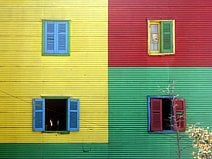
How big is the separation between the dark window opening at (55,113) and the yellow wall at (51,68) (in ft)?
1.01

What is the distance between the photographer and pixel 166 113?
18.1m

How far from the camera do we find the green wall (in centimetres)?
1769

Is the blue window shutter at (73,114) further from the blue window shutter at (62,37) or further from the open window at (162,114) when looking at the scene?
the open window at (162,114)

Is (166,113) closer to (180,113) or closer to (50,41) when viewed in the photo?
(180,113)

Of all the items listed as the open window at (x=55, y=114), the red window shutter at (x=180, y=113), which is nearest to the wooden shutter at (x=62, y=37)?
the open window at (x=55, y=114)

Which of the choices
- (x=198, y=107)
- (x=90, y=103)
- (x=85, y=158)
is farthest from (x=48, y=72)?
(x=198, y=107)

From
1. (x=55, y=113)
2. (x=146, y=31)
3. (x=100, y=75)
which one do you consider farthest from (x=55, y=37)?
(x=146, y=31)

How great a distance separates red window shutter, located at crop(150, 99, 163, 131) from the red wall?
52.7 inches

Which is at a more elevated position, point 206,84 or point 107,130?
point 206,84

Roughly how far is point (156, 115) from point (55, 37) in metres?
4.34

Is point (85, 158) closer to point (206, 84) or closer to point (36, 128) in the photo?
point (36, 128)

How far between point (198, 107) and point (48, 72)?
5261 mm

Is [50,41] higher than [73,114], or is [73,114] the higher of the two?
[50,41]

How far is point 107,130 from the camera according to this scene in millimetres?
17750
